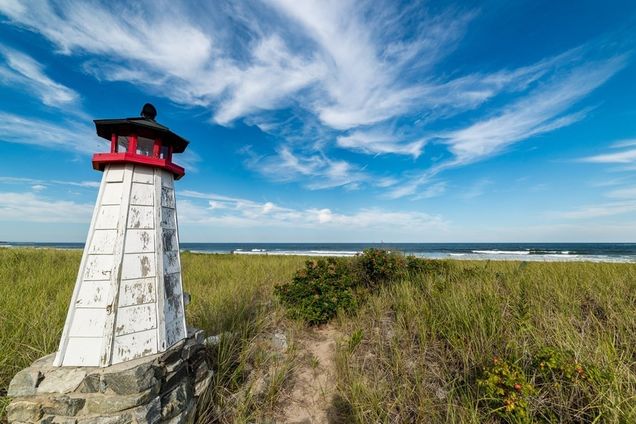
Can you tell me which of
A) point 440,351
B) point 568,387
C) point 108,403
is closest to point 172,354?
point 108,403

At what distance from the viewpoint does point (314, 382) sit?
4.09m

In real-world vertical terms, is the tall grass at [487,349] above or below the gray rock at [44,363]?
below

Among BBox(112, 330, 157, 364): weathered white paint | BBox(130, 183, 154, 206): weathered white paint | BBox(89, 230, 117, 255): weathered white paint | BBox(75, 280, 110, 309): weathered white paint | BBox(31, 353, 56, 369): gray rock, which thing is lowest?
BBox(31, 353, 56, 369): gray rock

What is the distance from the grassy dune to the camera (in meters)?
2.65

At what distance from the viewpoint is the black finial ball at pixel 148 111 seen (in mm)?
2615

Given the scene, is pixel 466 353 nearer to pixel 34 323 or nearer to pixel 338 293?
pixel 338 293

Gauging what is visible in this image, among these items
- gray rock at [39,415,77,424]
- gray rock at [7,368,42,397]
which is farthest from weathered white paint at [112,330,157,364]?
gray rock at [7,368,42,397]

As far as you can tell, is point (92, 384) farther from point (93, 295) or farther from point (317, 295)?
point (317, 295)

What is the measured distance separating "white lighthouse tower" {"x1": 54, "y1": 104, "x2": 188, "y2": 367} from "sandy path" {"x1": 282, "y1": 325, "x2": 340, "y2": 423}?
205cm

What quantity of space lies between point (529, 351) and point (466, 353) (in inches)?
28.5

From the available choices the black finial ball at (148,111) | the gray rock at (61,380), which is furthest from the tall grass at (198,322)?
the black finial ball at (148,111)

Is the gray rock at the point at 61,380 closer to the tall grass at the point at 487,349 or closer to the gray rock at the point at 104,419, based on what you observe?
the gray rock at the point at 104,419

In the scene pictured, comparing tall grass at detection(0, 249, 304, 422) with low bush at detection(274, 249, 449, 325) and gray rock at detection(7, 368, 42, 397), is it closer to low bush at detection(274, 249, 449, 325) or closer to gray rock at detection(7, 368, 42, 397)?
low bush at detection(274, 249, 449, 325)

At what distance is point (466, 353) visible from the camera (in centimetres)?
366
